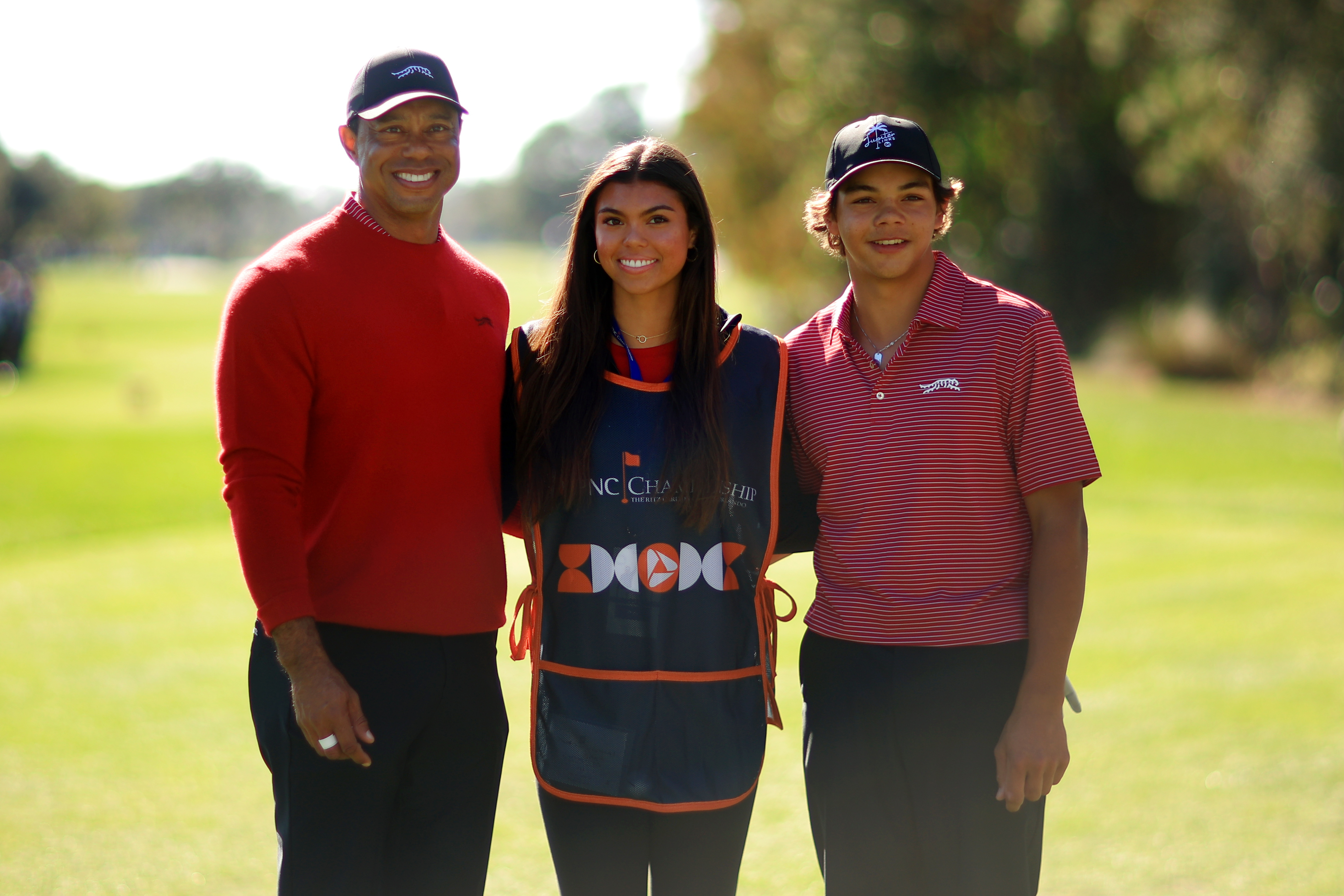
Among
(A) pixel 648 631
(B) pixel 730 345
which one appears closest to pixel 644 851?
(A) pixel 648 631

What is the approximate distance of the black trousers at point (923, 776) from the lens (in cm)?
284

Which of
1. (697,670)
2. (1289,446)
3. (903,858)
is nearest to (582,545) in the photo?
(697,670)

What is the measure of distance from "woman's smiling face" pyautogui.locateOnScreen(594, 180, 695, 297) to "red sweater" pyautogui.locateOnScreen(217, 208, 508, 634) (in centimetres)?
40

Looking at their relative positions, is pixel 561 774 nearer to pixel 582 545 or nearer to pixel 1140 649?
pixel 582 545

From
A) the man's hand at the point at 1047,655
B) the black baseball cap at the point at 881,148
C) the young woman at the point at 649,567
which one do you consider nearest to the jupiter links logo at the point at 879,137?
the black baseball cap at the point at 881,148

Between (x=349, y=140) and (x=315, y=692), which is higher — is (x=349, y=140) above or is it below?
above

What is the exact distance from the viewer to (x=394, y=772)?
2.84 m

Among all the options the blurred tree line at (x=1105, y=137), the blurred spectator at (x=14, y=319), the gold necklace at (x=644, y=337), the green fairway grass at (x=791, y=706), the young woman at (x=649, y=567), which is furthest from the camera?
the blurred spectator at (x=14, y=319)

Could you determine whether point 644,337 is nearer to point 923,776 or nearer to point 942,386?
point 942,386

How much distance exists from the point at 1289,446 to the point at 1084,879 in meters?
14.6

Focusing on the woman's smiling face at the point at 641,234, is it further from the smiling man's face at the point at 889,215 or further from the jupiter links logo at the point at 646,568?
the jupiter links logo at the point at 646,568

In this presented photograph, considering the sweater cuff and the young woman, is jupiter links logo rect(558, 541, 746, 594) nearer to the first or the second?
the young woman

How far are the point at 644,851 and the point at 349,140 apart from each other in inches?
74.7

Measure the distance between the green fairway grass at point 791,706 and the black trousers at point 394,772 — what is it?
1061mm
